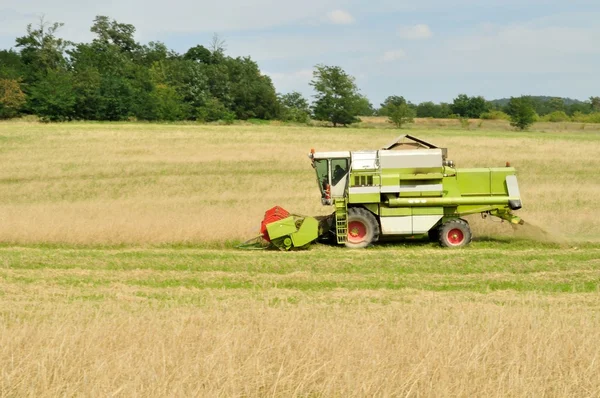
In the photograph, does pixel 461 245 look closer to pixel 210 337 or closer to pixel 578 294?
Answer: pixel 578 294

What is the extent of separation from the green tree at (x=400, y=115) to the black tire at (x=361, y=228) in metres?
39.7

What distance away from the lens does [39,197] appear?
82.6 ft

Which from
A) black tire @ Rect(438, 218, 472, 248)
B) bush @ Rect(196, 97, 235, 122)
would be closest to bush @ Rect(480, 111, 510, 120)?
bush @ Rect(196, 97, 235, 122)

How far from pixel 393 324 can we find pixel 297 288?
494 cm

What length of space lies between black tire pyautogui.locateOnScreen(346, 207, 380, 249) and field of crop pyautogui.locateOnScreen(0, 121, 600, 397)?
0.35 metres

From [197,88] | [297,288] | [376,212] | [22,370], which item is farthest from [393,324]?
[197,88]

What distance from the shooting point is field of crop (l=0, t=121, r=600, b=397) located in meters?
5.10

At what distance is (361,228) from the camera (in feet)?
50.5

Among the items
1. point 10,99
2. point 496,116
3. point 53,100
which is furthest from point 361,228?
point 496,116

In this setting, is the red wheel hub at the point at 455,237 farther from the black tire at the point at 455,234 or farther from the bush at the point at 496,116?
the bush at the point at 496,116

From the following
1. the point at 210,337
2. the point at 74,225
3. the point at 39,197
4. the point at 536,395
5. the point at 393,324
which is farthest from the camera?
the point at 39,197

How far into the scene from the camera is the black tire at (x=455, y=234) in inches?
605

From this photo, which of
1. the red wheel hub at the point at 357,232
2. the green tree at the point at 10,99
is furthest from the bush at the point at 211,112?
the red wheel hub at the point at 357,232

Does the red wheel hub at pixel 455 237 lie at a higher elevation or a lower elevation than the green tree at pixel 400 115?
lower
